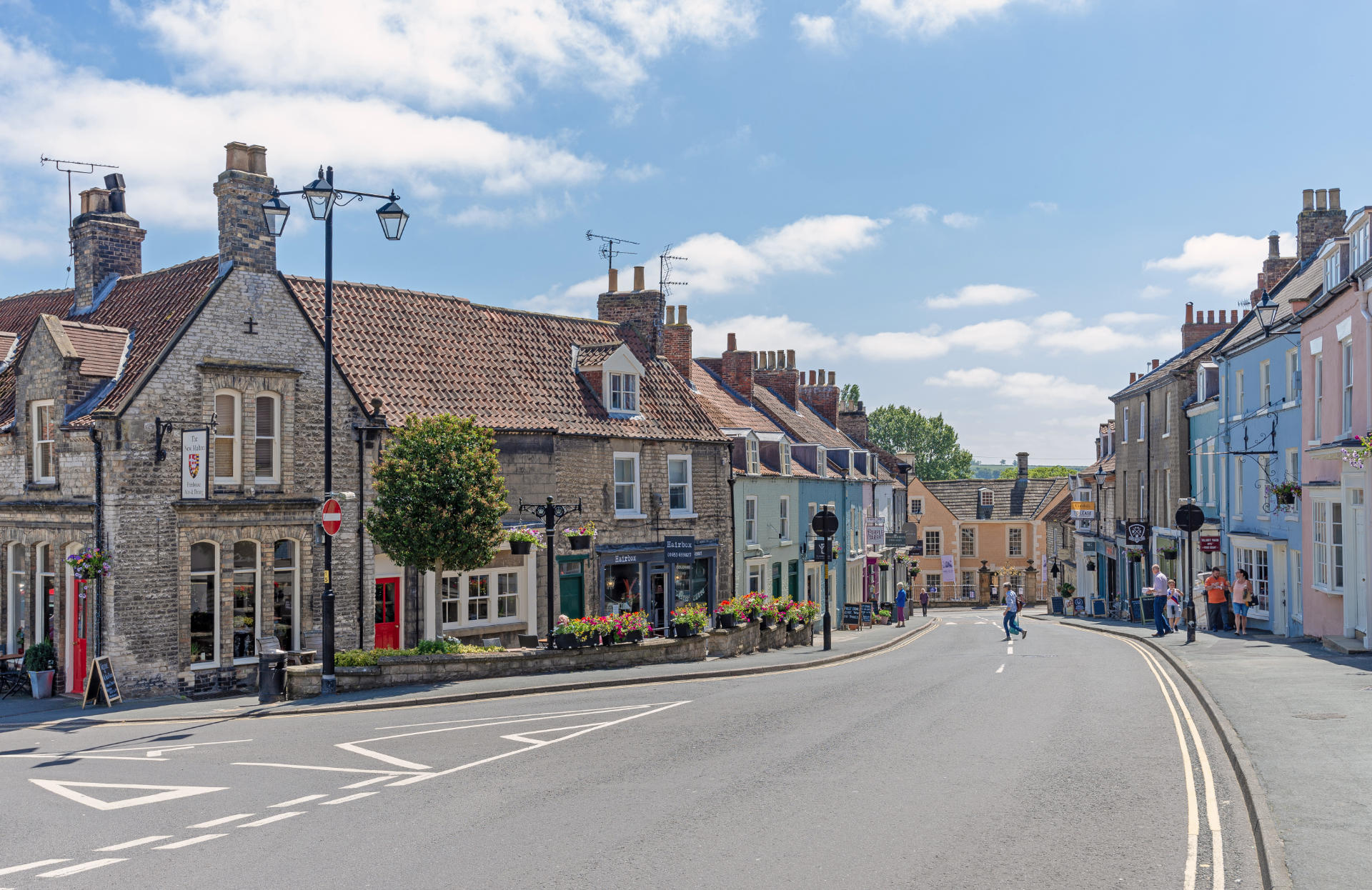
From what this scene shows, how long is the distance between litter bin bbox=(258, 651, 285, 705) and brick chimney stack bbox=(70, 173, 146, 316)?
13395mm

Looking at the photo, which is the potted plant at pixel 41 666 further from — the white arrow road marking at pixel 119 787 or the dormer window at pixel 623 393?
the dormer window at pixel 623 393

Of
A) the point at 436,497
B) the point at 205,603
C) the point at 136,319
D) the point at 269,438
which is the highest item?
the point at 136,319

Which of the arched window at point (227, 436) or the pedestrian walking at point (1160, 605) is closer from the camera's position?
the arched window at point (227, 436)

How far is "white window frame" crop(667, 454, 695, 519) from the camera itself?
106ft

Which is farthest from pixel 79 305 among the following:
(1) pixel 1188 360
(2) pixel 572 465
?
(1) pixel 1188 360

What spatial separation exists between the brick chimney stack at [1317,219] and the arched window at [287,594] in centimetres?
3392

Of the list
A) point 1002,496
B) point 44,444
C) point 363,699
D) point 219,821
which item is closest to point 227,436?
point 44,444

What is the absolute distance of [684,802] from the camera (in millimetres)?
10594

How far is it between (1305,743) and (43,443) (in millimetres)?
23891


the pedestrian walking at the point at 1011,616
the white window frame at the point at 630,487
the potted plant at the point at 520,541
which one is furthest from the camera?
the pedestrian walking at the point at 1011,616

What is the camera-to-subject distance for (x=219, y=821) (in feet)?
33.8

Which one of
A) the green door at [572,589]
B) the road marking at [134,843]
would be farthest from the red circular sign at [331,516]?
the road marking at [134,843]

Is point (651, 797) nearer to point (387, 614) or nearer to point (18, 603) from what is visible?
point (387, 614)

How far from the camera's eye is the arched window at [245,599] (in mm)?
22219
